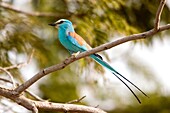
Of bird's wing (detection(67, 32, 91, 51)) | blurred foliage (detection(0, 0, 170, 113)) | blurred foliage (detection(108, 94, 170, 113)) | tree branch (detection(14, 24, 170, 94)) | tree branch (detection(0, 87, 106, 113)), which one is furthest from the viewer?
blurred foliage (detection(108, 94, 170, 113))

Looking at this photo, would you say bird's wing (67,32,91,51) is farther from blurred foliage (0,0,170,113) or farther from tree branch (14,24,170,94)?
blurred foliage (0,0,170,113)

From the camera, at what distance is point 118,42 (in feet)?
7.96

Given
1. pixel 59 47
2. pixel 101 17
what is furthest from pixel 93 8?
pixel 59 47

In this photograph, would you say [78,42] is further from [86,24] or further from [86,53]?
[86,24]

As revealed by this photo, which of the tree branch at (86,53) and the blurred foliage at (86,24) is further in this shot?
the blurred foliage at (86,24)

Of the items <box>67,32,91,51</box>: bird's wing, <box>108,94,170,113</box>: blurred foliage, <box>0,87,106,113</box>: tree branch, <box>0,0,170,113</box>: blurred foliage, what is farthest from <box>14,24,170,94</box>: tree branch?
<box>108,94,170,113</box>: blurred foliage

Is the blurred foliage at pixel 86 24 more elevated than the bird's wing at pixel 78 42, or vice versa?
the blurred foliage at pixel 86 24

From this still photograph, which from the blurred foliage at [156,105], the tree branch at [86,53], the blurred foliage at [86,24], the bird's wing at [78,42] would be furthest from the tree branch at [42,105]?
the blurred foliage at [156,105]

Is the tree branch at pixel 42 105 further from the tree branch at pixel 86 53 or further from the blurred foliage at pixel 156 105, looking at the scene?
the blurred foliage at pixel 156 105

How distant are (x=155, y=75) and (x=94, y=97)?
79 centimetres

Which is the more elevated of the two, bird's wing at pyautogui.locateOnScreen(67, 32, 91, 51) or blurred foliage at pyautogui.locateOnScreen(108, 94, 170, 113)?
blurred foliage at pyautogui.locateOnScreen(108, 94, 170, 113)

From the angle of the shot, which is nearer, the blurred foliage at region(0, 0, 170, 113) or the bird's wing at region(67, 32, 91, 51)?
the bird's wing at region(67, 32, 91, 51)

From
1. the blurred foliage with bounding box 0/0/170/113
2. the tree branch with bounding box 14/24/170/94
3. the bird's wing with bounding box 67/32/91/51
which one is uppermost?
the blurred foliage with bounding box 0/0/170/113

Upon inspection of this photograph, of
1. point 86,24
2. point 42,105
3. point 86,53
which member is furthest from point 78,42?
point 86,24
